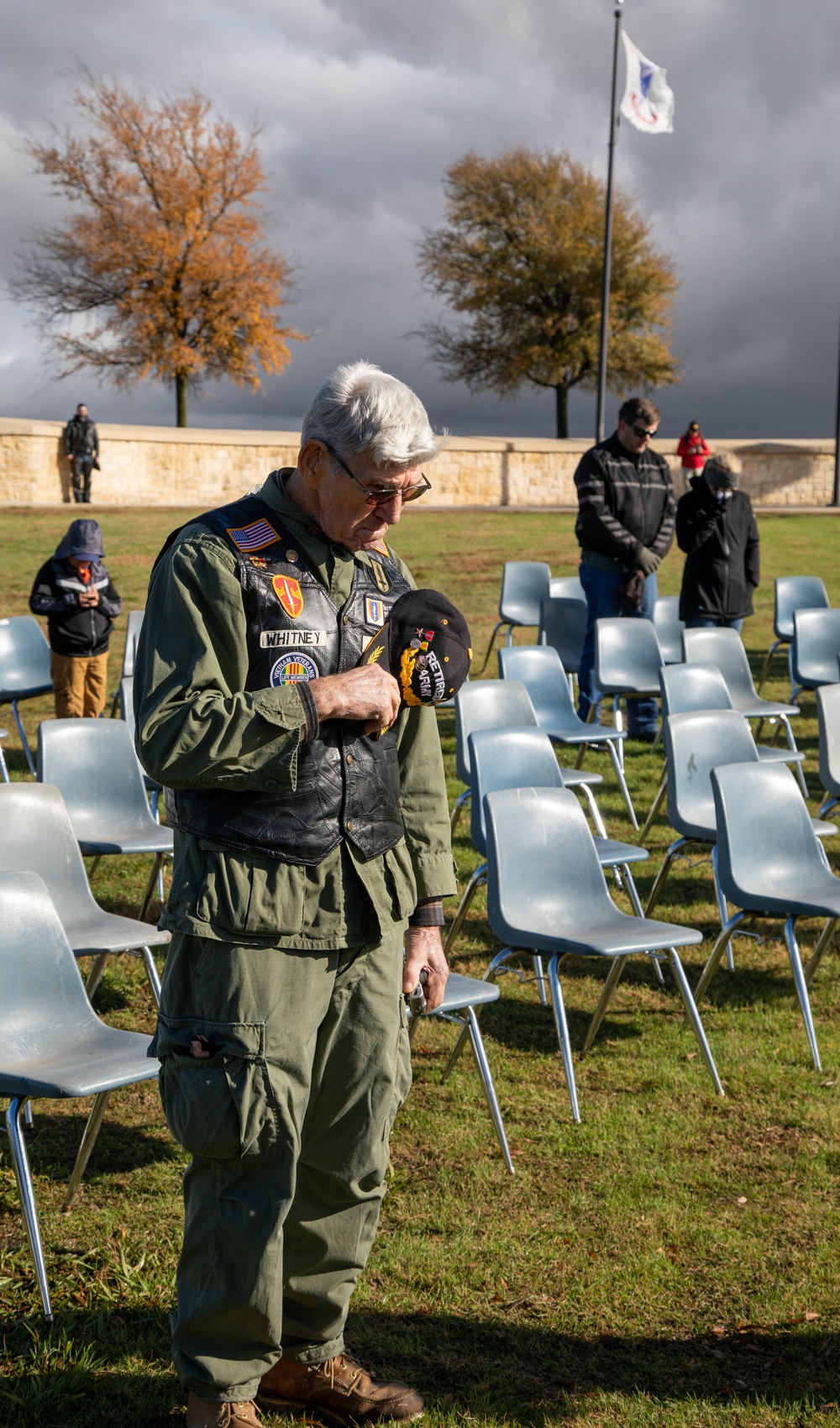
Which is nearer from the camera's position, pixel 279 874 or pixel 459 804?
pixel 279 874

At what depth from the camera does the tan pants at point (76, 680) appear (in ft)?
27.1

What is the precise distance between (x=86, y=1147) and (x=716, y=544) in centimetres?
665

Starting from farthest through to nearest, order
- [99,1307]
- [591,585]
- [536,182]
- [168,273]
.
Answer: [536,182] → [168,273] → [591,585] → [99,1307]

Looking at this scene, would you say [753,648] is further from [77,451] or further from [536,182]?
[536,182]

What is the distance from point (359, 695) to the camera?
2.19 m

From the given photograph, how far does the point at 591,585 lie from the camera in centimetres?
873

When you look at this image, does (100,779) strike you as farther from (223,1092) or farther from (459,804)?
(223,1092)

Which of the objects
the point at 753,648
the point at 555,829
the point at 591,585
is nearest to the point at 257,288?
the point at 753,648

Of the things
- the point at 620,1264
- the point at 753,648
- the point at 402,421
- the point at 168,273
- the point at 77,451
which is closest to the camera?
the point at 402,421

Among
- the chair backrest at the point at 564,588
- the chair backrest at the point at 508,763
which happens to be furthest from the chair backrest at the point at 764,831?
the chair backrest at the point at 564,588

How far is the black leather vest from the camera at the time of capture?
219 cm

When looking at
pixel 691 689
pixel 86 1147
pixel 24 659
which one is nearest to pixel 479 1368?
pixel 86 1147

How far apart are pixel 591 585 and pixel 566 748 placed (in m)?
1.24

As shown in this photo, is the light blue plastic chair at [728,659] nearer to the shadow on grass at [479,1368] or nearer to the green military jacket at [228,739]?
the shadow on grass at [479,1368]
